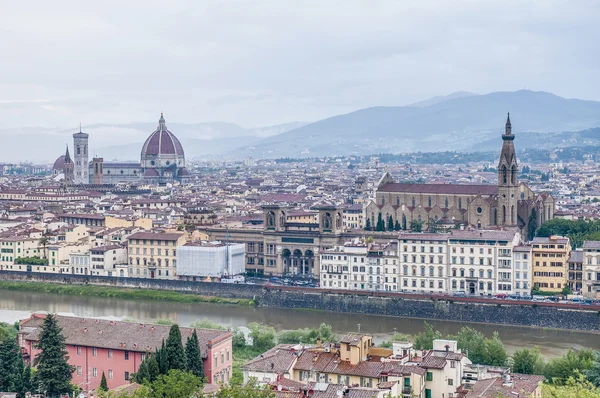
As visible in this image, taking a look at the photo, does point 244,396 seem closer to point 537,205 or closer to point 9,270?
point 9,270

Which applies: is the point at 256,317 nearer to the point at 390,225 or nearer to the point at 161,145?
the point at 390,225

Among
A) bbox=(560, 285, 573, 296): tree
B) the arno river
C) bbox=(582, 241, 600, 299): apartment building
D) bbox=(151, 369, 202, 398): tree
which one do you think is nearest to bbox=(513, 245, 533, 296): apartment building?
bbox=(560, 285, 573, 296): tree

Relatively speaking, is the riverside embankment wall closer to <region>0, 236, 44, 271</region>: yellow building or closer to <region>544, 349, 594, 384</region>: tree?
<region>0, 236, 44, 271</region>: yellow building

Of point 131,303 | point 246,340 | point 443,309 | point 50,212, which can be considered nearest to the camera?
point 246,340

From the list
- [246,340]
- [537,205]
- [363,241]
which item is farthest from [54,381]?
[537,205]

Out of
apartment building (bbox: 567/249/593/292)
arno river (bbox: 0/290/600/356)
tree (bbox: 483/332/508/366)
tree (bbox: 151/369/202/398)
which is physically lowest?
arno river (bbox: 0/290/600/356)

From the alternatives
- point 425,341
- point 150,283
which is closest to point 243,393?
point 425,341

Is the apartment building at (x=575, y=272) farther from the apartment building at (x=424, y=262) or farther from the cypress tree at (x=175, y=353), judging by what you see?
the cypress tree at (x=175, y=353)
